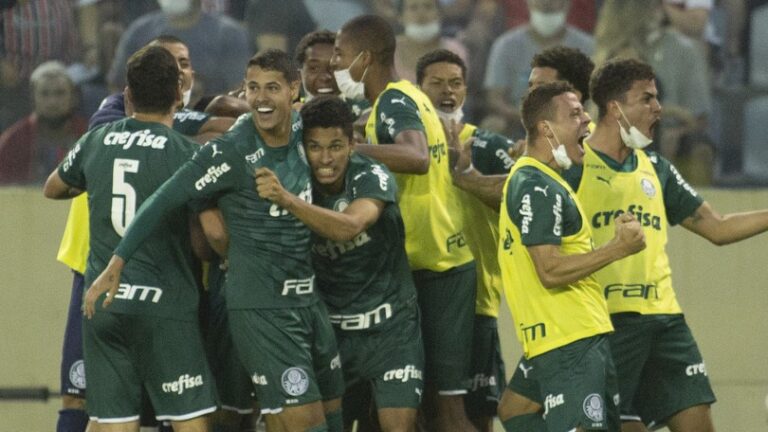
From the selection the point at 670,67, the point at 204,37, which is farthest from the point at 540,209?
the point at 204,37

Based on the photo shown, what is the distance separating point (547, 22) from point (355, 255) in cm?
385

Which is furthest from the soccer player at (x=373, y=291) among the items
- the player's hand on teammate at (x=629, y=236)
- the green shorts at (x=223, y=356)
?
the player's hand on teammate at (x=629, y=236)

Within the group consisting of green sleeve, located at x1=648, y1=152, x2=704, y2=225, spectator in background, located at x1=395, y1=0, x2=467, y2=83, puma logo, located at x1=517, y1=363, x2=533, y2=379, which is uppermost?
spectator in background, located at x1=395, y1=0, x2=467, y2=83

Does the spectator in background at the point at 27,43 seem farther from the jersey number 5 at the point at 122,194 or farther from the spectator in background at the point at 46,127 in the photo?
the jersey number 5 at the point at 122,194

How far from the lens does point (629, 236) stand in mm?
6777

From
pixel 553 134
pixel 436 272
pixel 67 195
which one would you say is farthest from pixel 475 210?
pixel 67 195

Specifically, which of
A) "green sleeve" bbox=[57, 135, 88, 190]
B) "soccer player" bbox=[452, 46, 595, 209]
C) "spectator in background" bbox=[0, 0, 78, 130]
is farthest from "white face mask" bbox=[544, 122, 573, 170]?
"spectator in background" bbox=[0, 0, 78, 130]

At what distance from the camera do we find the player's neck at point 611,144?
774 cm

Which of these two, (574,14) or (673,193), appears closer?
(673,193)

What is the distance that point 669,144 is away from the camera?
10992 mm

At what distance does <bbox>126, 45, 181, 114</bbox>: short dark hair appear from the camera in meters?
7.24

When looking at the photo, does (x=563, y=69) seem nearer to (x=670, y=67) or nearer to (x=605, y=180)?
(x=605, y=180)

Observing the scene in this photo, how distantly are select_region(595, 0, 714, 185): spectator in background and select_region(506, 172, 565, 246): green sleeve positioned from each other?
4039 millimetres

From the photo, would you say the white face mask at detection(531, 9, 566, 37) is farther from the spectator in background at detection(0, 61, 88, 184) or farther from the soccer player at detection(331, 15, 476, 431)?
the spectator in background at detection(0, 61, 88, 184)
